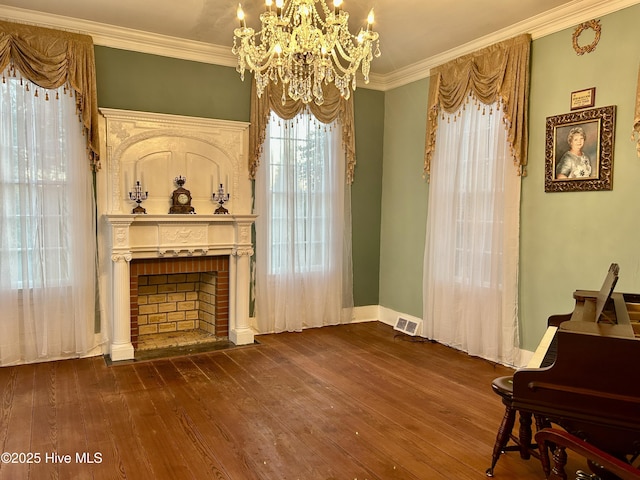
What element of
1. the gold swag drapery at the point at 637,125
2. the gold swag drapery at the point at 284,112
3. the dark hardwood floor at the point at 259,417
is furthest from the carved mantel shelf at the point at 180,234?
the gold swag drapery at the point at 637,125

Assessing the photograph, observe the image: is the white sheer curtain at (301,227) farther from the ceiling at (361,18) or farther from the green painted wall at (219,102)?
the ceiling at (361,18)

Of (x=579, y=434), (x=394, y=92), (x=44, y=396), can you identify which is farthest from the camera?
(x=394, y=92)

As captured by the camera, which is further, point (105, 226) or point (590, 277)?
point (105, 226)

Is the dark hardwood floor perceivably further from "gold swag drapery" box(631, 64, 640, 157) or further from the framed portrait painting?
"gold swag drapery" box(631, 64, 640, 157)

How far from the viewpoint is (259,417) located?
3.15m

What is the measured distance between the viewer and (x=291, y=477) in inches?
96.7

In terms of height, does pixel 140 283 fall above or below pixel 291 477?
above

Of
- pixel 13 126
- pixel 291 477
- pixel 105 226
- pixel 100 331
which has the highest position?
pixel 13 126

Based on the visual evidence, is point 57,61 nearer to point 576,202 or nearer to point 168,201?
point 168,201

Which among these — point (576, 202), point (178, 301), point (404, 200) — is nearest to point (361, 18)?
point (404, 200)

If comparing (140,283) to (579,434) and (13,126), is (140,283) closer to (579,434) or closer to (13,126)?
(13,126)

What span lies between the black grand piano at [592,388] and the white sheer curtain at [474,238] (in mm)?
2273

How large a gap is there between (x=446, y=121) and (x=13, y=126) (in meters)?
3.91

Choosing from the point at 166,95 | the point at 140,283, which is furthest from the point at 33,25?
the point at 140,283
